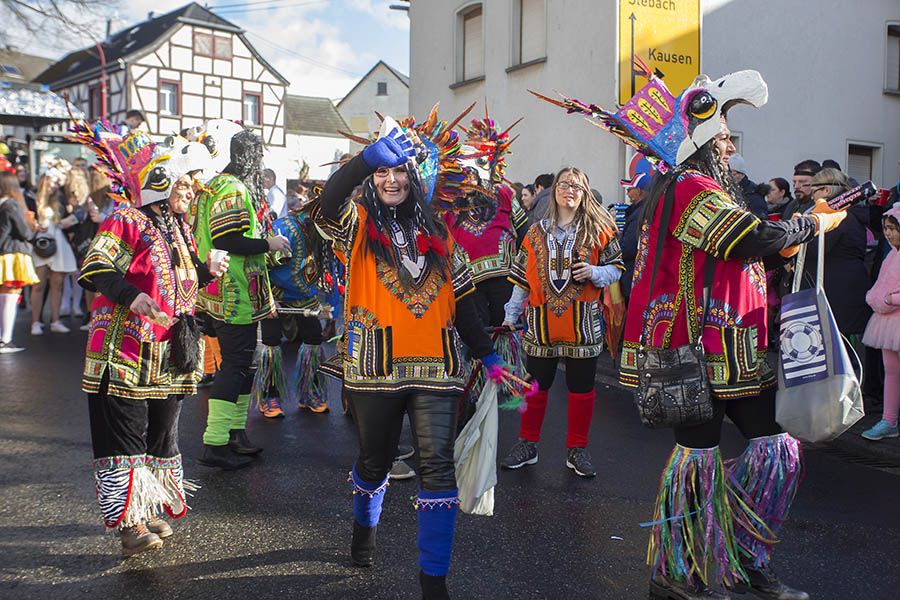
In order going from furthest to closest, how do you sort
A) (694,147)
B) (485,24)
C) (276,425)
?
1. (485,24)
2. (276,425)
3. (694,147)

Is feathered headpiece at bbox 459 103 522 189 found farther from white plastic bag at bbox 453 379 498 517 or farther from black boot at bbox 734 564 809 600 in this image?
black boot at bbox 734 564 809 600

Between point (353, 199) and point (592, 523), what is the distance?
2102 millimetres

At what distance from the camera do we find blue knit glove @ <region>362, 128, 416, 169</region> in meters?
3.02

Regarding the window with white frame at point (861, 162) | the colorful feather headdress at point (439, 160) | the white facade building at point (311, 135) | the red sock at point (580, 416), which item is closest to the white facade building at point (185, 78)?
the white facade building at point (311, 135)

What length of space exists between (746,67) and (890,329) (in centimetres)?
883

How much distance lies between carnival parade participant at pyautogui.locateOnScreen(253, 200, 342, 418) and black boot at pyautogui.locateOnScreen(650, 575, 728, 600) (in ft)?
11.5

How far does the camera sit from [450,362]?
3242mm

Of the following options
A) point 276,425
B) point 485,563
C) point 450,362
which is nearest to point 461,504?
point 485,563

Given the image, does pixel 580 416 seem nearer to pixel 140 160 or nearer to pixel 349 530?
pixel 349 530

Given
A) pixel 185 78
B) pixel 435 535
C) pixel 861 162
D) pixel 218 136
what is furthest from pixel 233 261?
pixel 185 78

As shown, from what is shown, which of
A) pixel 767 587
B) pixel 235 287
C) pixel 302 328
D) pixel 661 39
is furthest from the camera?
pixel 661 39

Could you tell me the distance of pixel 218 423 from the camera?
5027mm

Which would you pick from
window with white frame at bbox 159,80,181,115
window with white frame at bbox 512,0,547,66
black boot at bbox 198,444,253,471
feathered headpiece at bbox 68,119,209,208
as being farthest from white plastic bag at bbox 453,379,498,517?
window with white frame at bbox 159,80,181,115

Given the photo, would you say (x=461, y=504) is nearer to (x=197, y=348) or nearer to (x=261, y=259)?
(x=197, y=348)
